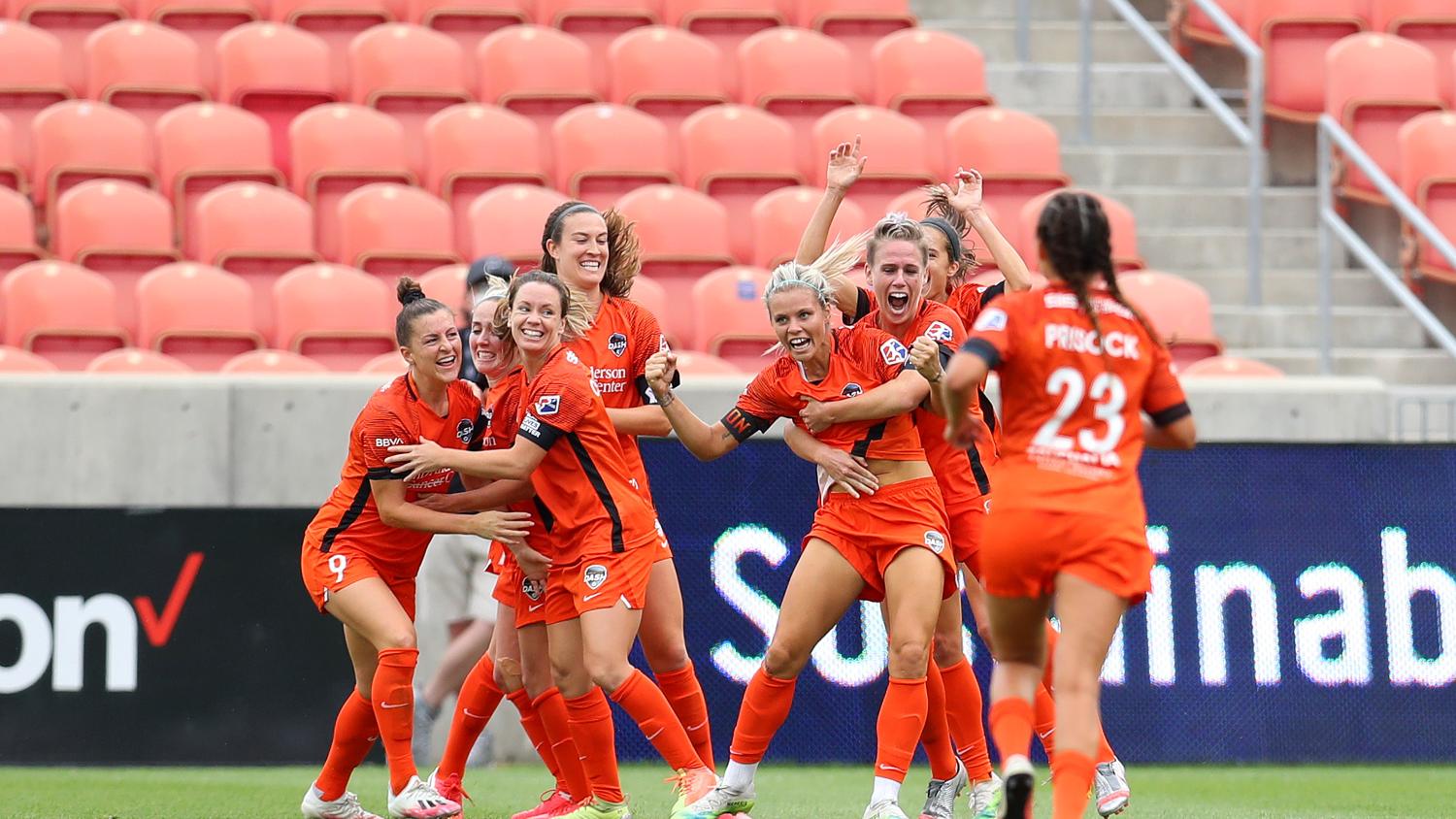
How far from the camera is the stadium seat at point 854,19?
1378 cm

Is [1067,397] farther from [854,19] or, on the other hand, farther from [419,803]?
[854,19]

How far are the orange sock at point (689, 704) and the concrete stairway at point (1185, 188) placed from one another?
242 inches

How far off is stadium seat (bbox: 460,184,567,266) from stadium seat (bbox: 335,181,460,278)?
0.21 meters

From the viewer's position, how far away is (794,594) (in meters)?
6.09

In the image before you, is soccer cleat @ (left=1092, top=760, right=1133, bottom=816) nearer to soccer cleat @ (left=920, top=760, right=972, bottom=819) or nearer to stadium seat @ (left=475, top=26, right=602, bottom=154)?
soccer cleat @ (left=920, top=760, right=972, bottom=819)

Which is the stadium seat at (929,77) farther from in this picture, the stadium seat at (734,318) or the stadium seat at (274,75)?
the stadium seat at (274,75)

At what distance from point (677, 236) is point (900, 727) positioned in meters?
5.81

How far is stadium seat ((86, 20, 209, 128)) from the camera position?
12.6 metres

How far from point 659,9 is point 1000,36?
259 centimetres

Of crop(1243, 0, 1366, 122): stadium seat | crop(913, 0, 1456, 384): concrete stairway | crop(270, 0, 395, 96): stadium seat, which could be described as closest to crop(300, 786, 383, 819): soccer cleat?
crop(913, 0, 1456, 384): concrete stairway

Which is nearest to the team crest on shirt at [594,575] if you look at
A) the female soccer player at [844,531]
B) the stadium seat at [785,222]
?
the female soccer player at [844,531]

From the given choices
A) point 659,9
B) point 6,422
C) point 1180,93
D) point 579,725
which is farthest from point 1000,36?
point 579,725

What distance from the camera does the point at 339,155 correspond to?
11.9 meters

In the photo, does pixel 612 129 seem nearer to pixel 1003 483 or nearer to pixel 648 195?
pixel 648 195
